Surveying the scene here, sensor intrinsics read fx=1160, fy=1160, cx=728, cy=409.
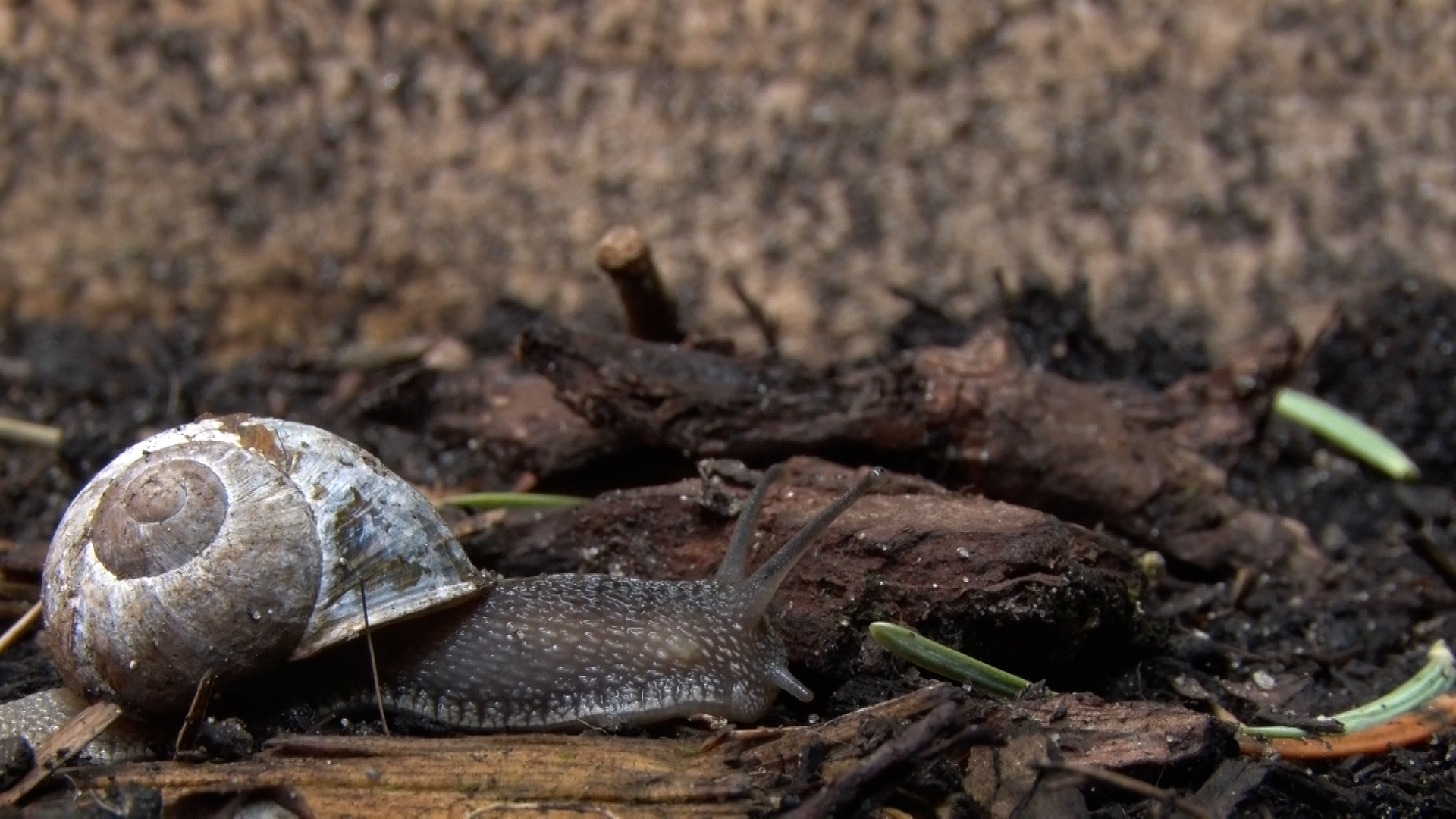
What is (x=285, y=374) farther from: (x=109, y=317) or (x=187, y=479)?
(x=187, y=479)

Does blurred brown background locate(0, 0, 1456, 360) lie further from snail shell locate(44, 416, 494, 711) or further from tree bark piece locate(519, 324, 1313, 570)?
snail shell locate(44, 416, 494, 711)

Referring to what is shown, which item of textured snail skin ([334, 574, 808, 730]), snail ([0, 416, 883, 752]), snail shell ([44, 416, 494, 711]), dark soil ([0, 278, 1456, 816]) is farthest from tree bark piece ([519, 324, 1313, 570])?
snail shell ([44, 416, 494, 711])

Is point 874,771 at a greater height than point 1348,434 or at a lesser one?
greater

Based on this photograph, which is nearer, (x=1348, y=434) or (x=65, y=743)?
(x=65, y=743)

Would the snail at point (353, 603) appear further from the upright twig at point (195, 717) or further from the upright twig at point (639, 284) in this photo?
the upright twig at point (639, 284)

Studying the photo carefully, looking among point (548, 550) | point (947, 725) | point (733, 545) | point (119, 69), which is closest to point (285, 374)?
point (119, 69)

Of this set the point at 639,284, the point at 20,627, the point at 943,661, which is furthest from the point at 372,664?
the point at 639,284

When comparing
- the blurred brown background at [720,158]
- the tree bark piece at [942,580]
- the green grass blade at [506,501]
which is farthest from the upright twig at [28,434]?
the tree bark piece at [942,580]

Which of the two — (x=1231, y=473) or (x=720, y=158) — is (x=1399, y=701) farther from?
(x=720, y=158)
